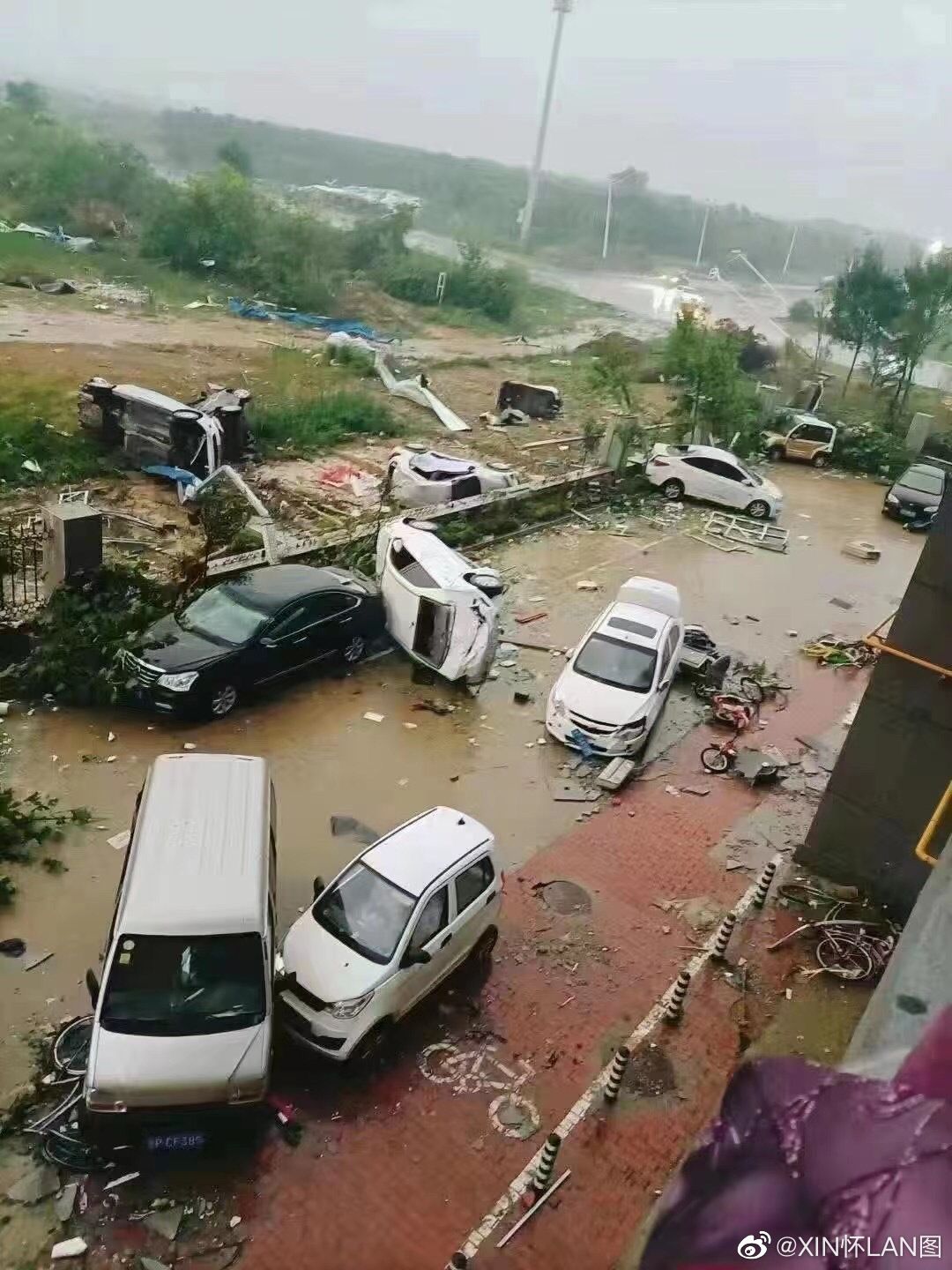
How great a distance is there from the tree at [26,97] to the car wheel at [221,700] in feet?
268

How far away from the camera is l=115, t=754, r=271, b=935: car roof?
6.08 m

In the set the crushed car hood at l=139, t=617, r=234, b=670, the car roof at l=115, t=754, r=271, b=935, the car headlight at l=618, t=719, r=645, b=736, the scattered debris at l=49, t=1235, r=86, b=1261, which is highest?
the car roof at l=115, t=754, r=271, b=935

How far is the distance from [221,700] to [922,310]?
2892 centimetres

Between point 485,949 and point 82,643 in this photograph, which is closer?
point 485,949

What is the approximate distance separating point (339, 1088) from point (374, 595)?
6644mm

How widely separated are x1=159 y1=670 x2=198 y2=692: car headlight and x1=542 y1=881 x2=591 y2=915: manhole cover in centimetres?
435

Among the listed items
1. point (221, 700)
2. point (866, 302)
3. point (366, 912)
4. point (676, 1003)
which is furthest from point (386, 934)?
point (866, 302)

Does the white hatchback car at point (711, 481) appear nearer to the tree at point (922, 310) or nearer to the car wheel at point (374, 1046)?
the tree at point (922, 310)

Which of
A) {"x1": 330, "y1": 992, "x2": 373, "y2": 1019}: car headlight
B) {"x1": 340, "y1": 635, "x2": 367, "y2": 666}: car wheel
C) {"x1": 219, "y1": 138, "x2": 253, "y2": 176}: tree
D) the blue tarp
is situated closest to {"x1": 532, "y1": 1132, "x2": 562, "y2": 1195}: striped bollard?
{"x1": 330, "y1": 992, "x2": 373, "y2": 1019}: car headlight

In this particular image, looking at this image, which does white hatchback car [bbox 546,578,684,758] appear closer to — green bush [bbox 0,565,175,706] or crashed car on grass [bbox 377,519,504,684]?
crashed car on grass [bbox 377,519,504,684]

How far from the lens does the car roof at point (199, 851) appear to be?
20.0 ft

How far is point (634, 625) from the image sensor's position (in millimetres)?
11734

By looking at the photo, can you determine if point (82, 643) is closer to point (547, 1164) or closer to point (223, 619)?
point (223, 619)

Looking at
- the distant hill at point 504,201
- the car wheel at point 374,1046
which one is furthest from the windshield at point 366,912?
the distant hill at point 504,201
